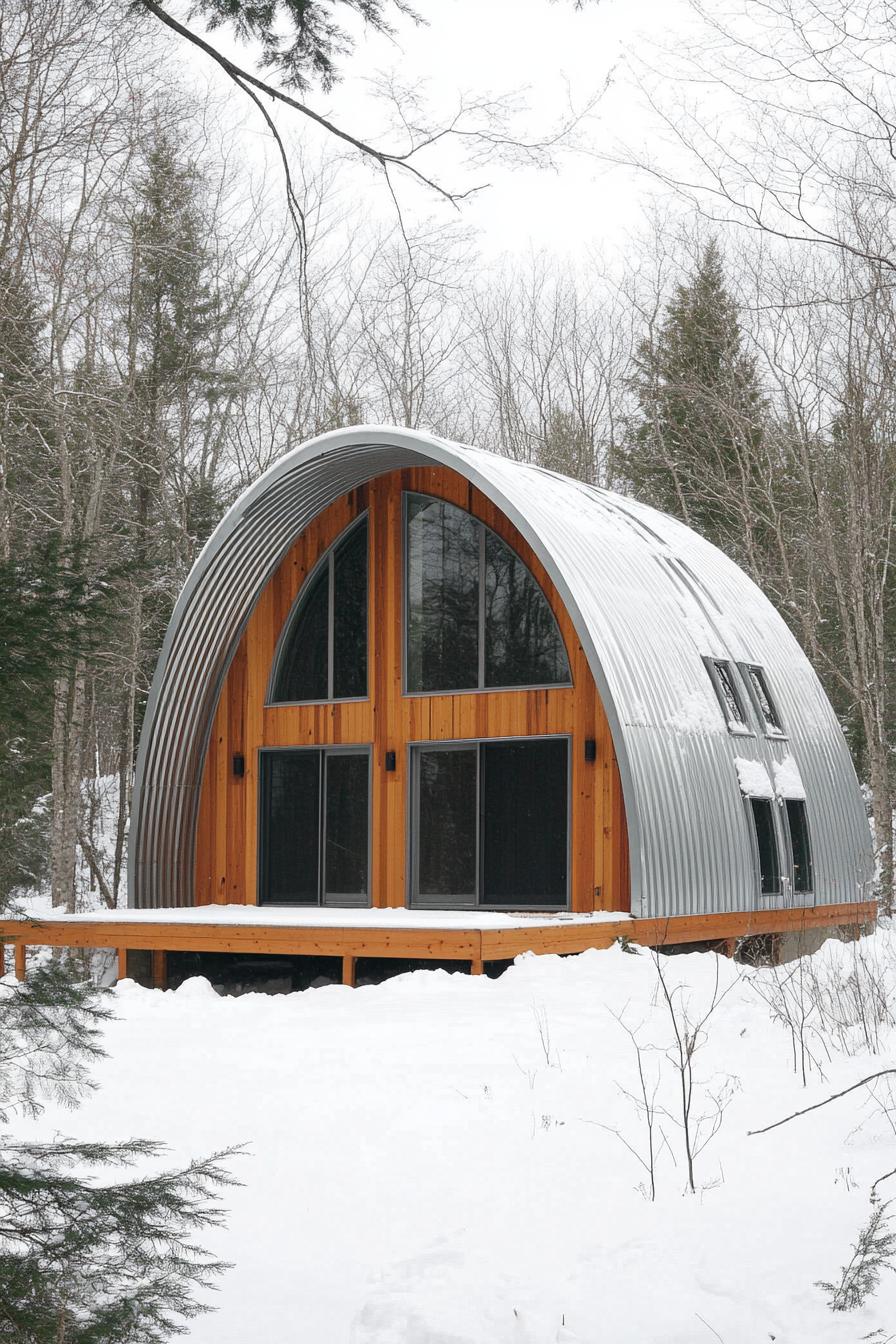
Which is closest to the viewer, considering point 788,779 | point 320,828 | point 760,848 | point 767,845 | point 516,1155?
point 516,1155

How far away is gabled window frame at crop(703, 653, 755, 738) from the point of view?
1332cm

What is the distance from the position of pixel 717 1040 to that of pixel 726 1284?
3549 mm

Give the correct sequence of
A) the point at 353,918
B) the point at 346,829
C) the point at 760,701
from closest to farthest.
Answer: the point at 353,918 < the point at 760,701 < the point at 346,829

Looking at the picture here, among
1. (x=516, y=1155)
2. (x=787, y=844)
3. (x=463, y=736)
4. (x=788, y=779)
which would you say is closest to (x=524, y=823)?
(x=463, y=736)

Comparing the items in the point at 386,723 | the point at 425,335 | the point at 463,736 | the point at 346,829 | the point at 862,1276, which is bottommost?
the point at 862,1276

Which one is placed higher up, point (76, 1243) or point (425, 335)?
point (425, 335)

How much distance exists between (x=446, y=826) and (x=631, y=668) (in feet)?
9.28

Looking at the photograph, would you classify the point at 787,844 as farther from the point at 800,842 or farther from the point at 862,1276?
the point at 862,1276

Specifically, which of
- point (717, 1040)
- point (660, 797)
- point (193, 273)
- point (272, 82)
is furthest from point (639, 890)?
point (193, 273)

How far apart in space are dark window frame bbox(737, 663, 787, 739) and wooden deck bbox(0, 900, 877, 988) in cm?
187

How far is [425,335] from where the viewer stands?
2755cm

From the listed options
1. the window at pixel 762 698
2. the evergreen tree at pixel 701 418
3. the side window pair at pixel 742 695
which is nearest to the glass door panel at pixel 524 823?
the side window pair at pixel 742 695

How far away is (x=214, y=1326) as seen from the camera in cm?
410

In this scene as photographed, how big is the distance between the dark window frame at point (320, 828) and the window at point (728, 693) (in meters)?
3.57
